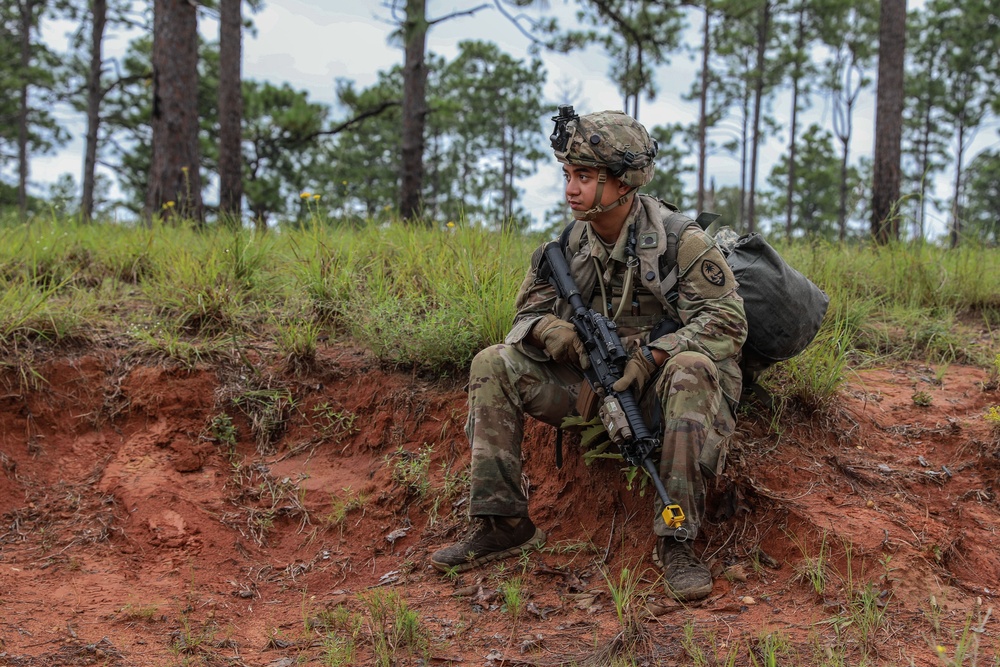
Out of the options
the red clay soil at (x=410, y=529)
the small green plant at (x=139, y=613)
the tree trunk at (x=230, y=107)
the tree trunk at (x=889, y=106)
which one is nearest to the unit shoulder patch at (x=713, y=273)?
the red clay soil at (x=410, y=529)

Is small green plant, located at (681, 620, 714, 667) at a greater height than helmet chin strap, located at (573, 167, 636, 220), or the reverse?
helmet chin strap, located at (573, 167, 636, 220)

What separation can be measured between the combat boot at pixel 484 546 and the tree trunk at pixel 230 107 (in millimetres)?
6576

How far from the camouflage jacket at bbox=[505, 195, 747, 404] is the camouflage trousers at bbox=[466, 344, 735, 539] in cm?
10

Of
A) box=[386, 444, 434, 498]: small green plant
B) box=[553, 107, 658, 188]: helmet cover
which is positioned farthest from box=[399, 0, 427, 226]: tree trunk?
box=[553, 107, 658, 188]: helmet cover

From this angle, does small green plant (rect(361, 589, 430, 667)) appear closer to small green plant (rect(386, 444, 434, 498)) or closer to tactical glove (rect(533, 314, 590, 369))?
small green plant (rect(386, 444, 434, 498))

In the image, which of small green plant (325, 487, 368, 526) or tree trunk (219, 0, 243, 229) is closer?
small green plant (325, 487, 368, 526)

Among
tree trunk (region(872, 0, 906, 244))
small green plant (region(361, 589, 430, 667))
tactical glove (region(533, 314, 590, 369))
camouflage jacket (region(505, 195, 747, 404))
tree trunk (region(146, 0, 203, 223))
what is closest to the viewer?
small green plant (region(361, 589, 430, 667))

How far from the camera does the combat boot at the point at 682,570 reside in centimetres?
288

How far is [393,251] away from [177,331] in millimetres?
1452

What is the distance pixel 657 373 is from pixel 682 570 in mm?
749

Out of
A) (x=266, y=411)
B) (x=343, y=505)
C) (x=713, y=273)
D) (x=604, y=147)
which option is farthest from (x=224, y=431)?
Result: (x=713, y=273)

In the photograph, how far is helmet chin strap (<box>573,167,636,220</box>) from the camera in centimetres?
323

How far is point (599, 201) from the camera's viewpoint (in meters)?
3.24

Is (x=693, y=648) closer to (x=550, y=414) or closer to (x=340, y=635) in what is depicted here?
(x=550, y=414)
